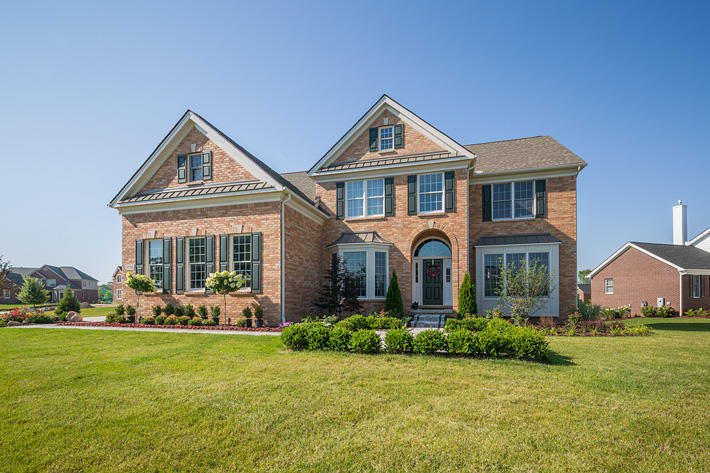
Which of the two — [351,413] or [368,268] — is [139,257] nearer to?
[368,268]

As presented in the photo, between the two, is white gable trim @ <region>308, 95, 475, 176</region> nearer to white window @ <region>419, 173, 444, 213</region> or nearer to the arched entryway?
white window @ <region>419, 173, 444, 213</region>

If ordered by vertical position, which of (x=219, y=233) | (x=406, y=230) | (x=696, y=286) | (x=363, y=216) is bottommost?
(x=696, y=286)

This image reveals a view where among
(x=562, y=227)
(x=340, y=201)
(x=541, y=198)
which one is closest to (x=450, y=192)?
(x=541, y=198)

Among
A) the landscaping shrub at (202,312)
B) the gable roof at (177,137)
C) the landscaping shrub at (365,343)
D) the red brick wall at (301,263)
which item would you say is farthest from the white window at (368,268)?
the landscaping shrub at (365,343)

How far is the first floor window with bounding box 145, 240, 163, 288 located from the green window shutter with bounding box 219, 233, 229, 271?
3.20m

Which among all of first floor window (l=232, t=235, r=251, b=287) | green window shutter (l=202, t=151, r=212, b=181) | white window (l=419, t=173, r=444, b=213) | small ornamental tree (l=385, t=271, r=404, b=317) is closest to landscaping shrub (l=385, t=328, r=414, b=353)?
small ornamental tree (l=385, t=271, r=404, b=317)

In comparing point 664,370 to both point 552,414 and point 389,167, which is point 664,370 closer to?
point 552,414

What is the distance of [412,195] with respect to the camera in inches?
661

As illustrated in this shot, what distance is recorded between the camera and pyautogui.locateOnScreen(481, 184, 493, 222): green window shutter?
17.5 meters

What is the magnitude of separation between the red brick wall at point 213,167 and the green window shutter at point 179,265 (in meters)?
2.80

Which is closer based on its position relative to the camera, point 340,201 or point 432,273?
point 432,273

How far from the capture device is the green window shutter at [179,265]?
1577 cm

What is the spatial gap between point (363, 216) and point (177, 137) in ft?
29.8

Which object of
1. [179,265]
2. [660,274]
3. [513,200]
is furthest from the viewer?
[660,274]
